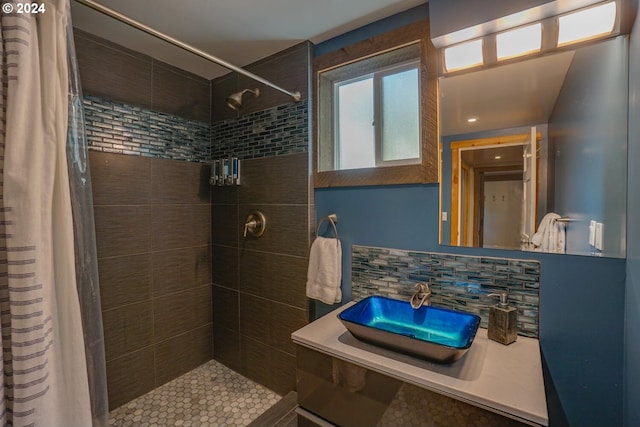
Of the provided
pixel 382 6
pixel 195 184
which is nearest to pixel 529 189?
pixel 382 6

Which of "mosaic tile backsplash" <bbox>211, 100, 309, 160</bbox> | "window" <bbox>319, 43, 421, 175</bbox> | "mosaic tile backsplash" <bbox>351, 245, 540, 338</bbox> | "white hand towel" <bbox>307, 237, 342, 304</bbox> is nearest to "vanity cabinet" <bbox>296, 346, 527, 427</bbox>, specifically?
"white hand towel" <bbox>307, 237, 342, 304</bbox>

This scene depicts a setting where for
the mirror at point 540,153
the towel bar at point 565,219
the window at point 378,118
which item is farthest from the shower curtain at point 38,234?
the towel bar at point 565,219

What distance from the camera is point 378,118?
1.63 meters

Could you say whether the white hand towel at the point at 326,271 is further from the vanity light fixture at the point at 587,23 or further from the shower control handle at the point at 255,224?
the vanity light fixture at the point at 587,23

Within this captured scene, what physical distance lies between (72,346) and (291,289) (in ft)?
3.57

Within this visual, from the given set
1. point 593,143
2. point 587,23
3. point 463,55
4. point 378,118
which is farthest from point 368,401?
point 587,23

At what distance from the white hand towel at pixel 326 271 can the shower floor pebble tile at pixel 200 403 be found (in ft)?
2.80

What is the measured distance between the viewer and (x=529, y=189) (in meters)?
1.18

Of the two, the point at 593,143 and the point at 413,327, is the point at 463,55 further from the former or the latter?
the point at 413,327

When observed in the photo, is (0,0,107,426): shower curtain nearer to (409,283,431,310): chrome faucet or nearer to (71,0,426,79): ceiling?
(71,0,426,79): ceiling

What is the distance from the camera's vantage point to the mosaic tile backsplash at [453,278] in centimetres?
118

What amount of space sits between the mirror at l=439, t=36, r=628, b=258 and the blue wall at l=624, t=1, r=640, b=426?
0.11ft

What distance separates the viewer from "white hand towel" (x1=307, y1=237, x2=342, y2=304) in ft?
5.08

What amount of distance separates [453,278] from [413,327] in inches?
11.5
